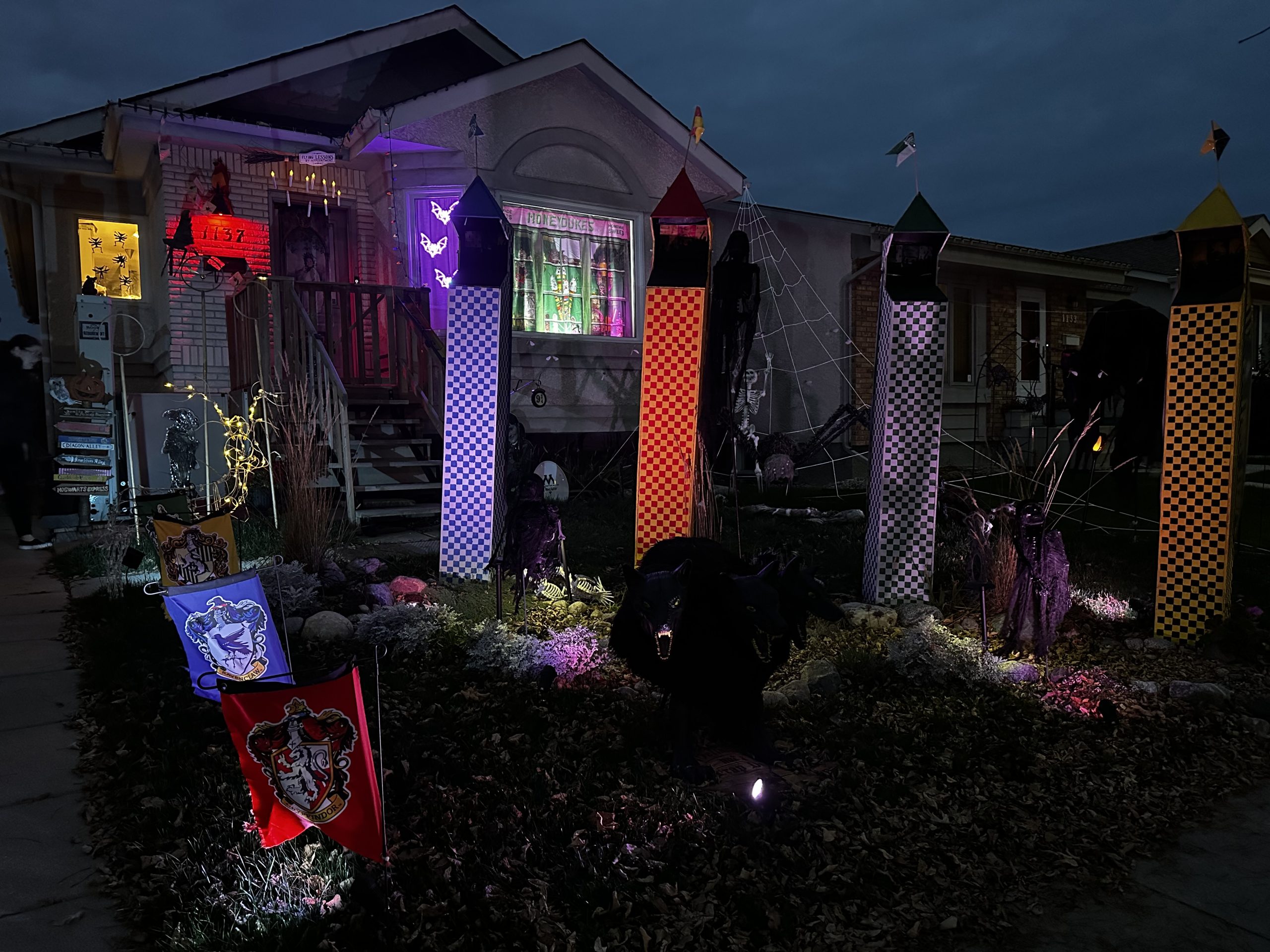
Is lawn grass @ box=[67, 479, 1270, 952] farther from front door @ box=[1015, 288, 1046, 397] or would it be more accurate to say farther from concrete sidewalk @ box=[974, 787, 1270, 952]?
front door @ box=[1015, 288, 1046, 397]

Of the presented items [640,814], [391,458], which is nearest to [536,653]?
[640,814]

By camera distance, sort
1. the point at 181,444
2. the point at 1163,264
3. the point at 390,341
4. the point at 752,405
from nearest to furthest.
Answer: the point at 181,444, the point at 390,341, the point at 752,405, the point at 1163,264

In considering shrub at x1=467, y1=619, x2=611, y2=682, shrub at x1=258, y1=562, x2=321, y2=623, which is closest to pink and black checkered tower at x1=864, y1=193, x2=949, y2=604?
shrub at x1=467, y1=619, x2=611, y2=682

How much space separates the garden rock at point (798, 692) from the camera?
4336 millimetres

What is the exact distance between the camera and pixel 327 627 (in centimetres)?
521

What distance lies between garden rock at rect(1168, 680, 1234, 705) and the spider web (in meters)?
8.43

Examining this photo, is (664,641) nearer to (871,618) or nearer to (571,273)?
(871,618)

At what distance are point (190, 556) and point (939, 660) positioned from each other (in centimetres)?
417

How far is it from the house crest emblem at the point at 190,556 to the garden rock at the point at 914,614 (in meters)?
4.24

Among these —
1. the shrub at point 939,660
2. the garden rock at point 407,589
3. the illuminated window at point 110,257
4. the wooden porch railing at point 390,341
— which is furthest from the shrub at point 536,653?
the illuminated window at point 110,257

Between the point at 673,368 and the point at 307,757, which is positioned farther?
the point at 673,368

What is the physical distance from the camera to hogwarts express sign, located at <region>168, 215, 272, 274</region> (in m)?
9.98

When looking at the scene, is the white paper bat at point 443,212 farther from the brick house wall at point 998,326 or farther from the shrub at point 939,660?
the brick house wall at point 998,326

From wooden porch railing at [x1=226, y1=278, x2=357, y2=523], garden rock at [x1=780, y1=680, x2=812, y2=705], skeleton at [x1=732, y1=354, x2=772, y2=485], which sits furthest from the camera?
skeleton at [x1=732, y1=354, x2=772, y2=485]
